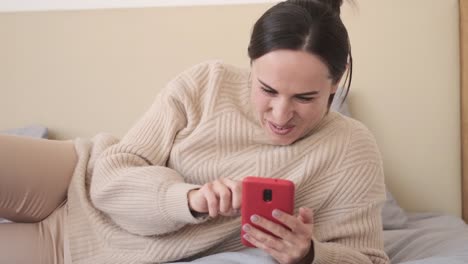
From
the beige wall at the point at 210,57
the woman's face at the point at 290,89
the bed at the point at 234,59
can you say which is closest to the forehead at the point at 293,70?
the woman's face at the point at 290,89

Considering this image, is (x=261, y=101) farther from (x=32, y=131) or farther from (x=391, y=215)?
(x=32, y=131)

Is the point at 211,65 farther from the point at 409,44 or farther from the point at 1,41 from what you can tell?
the point at 1,41

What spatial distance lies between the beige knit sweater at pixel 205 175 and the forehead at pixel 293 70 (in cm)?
17

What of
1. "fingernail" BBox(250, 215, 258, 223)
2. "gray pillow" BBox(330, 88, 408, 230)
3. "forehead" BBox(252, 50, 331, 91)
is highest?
"forehead" BBox(252, 50, 331, 91)

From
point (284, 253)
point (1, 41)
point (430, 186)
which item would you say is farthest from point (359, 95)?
point (1, 41)

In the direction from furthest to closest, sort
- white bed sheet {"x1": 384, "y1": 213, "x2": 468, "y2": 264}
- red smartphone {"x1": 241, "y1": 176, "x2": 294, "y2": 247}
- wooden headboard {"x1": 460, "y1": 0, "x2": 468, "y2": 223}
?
wooden headboard {"x1": 460, "y1": 0, "x2": 468, "y2": 223} → white bed sheet {"x1": 384, "y1": 213, "x2": 468, "y2": 264} → red smartphone {"x1": 241, "y1": 176, "x2": 294, "y2": 247}

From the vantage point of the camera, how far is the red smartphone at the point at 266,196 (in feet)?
2.25

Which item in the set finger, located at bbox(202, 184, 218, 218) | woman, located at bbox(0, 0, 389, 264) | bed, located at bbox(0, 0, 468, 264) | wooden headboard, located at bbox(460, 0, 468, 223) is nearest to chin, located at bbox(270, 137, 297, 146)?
woman, located at bbox(0, 0, 389, 264)

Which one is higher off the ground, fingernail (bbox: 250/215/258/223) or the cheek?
the cheek

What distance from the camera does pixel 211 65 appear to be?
1.04 metres

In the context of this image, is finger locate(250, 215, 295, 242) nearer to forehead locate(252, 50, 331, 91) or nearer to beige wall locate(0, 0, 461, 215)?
forehead locate(252, 50, 331, 91)

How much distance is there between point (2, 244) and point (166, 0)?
1.02m

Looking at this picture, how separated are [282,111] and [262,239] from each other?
21 cm

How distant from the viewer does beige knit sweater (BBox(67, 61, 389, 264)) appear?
89 cm
